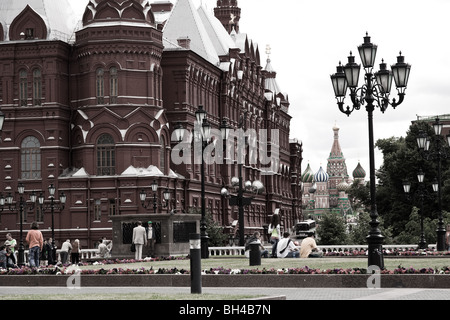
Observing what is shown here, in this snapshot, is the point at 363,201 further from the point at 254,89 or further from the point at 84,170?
the point at 84,170

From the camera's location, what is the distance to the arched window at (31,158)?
71438mm

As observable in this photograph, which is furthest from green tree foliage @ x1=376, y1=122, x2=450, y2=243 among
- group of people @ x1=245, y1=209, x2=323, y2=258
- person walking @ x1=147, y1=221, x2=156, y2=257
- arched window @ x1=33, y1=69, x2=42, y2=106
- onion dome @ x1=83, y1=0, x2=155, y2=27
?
group of people @ x1=245, y1=209, x2=323, y2=258

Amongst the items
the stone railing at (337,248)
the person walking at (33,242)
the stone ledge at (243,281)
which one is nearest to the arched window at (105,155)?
the stone railing at (337,248)

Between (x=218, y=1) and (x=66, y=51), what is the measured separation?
43791 mm

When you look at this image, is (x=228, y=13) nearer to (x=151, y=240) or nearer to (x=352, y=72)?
(x=151, y=240)

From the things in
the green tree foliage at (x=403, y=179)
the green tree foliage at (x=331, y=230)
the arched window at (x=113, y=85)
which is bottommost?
the green tree foliage at (x=331, y=230)

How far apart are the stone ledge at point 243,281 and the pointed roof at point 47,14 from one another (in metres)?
46.6

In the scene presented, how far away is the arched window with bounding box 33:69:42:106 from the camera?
71312mm

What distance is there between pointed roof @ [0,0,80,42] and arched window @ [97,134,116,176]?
9.14 meters

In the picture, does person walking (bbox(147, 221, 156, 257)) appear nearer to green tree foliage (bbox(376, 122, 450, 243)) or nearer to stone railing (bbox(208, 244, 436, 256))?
stone railing (bbox(208, 244, 436, 256))

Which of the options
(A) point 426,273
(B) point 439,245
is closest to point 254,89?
(B) point 439,245

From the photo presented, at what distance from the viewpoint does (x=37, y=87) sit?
71.4m

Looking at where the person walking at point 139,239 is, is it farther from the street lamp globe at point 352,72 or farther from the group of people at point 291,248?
the street lamp globe at point 352,72
